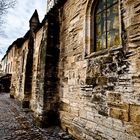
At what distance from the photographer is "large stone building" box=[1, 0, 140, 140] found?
3.36 metres

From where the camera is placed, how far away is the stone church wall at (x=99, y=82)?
3303 millimetres

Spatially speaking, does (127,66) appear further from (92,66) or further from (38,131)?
(38,131)

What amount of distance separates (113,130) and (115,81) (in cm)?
96

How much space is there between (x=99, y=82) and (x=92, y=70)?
1.43ft

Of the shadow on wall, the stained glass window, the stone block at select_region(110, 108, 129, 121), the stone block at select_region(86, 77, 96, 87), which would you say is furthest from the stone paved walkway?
the shadow on wall

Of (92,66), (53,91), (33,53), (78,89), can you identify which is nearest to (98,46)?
(92,66)

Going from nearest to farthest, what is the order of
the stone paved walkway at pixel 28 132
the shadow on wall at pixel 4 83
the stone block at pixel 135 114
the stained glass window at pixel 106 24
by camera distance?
the stone block at pixel 135 114, the stained glass window at pixel 106 24, the stone paved walkway at pixel 28 132, the shadow on wall at pixel 4 83

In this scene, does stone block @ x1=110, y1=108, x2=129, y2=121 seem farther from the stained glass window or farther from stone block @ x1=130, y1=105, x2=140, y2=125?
the stained glass window

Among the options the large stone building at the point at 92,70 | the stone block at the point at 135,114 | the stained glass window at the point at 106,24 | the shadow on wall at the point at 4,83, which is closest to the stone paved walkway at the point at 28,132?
the large stone building at the point at 92,70

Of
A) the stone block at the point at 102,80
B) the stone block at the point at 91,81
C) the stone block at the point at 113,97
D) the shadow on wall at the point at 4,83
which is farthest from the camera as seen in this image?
the shadow on wall at the point at 4,83

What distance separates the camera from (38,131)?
5715 mm

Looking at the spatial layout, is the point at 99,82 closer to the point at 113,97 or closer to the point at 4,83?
the point at 113,97

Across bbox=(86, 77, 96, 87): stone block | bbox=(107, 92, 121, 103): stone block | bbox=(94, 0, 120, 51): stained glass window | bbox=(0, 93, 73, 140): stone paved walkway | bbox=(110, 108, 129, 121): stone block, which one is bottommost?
bbox=(0, 93, 73, 140): stone paved walkway

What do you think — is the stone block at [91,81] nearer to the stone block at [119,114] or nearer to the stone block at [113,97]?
the stone block at [113,97]
